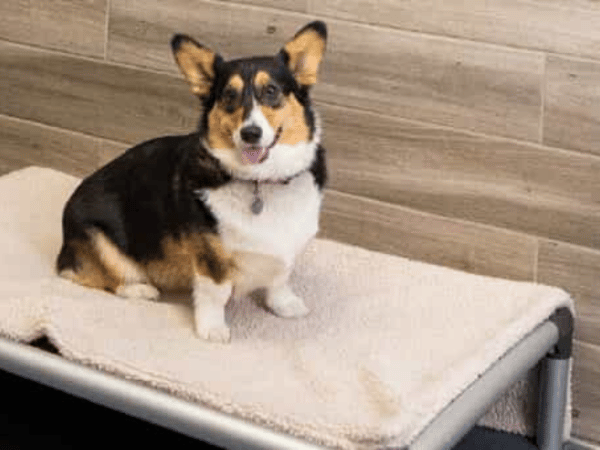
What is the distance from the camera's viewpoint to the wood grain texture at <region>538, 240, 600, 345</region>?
1.92 meters

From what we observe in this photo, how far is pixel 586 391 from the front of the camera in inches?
78.0

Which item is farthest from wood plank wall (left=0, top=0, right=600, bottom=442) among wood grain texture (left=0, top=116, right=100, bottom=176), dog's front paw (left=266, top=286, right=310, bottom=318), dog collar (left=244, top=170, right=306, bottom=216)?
dog collar (left=244, top=170, right=306, bottom=216)

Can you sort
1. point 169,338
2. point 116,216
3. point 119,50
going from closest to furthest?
point 169,338
point 116,216
point 119,50

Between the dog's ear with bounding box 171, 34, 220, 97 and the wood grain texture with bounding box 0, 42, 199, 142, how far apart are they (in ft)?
1.65

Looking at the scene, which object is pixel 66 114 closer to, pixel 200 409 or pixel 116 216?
pixel 116 216

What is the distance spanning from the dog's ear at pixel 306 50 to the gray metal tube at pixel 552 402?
2.01 ft

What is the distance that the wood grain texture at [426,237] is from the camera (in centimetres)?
200

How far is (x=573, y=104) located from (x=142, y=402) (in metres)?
0.81

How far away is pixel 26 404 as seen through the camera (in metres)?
2.05

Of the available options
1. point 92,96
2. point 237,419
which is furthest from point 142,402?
point 92,96

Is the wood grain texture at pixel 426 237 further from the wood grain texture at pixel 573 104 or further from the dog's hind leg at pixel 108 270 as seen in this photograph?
the dog's hind leg at pixel 108 270

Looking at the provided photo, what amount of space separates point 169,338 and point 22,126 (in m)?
0.88

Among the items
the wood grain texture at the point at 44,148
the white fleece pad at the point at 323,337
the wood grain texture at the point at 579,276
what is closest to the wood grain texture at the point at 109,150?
the wood grain texture at the point at 44,148

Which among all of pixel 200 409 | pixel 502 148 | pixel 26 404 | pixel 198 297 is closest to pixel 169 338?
pixel 198 297
